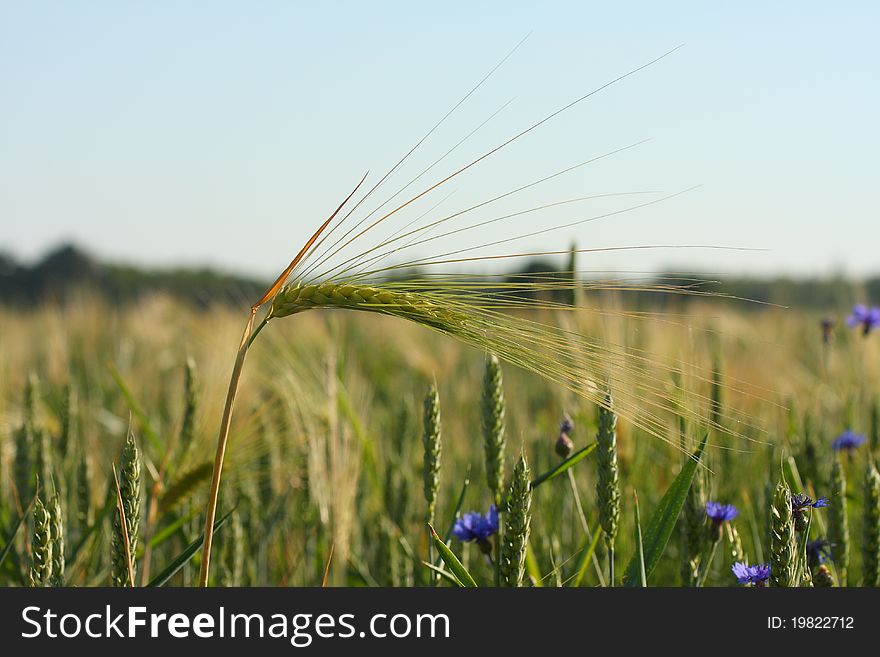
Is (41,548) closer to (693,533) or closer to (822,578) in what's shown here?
(693,533)

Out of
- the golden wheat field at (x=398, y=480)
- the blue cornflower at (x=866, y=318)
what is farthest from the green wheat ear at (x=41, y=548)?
the blue cornflower at (x=866, y=318)

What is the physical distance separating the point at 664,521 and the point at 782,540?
0.29 metres

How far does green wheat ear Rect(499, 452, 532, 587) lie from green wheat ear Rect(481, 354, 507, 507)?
0.74 feet

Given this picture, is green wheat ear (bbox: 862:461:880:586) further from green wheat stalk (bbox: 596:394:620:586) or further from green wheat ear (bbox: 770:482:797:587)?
green wheat stalk (bbox: 596:394:620:586)

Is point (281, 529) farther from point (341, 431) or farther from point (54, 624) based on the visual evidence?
point (54, 624)

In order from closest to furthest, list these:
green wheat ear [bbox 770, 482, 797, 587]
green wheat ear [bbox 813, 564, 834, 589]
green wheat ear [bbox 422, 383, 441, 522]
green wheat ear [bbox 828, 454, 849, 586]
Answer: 1. green wheat ear [bbox 770, 482, 797, 587]
2. green wheat ear [bbox 422, 383, 441, 522]
3. green wheat ear [bbox 813, 564, 834, 589]
4. green wheat ear [bbox 828, 454, 849, 586]

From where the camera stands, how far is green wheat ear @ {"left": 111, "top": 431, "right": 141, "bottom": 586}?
1230mm

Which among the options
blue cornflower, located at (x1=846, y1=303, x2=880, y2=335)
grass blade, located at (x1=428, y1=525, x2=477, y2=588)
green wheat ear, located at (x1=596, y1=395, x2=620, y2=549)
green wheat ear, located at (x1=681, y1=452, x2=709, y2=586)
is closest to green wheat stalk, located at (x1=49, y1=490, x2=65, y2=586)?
grass blade, located at (x1=428, y1=525, x2=477, y2=588)

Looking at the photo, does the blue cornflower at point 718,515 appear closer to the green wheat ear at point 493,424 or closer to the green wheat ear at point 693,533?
the green wheat ear at point 693,533

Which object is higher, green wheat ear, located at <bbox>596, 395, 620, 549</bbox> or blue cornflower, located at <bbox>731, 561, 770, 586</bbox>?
green wheat ear, located at <bbox>596, 395, 620, 549</bbox>

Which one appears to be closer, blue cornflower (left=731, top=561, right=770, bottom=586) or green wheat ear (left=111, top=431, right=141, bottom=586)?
Result: green wheat ear (left=111, top=431, right=141, bottom=586)

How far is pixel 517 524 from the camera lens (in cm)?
126

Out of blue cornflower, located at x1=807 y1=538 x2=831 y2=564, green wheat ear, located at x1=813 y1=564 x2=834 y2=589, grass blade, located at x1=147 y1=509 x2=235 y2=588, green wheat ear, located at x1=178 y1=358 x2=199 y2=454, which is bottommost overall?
green wheat ear, located at x1=813 y1=564 x2=834 y2=589

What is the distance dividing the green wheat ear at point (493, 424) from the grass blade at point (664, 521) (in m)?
0.26
